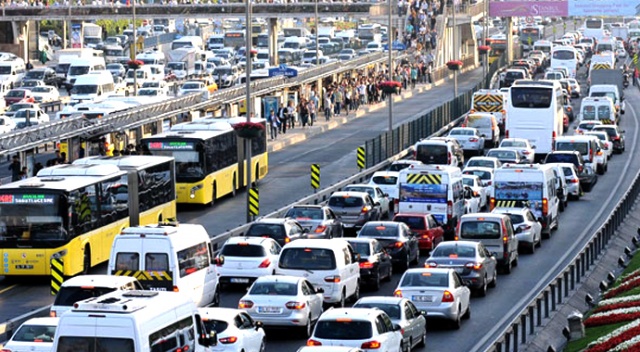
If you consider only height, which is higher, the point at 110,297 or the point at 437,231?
the point at 110,297

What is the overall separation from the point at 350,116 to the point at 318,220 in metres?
44.6

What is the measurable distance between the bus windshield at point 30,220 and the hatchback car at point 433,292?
396 inches

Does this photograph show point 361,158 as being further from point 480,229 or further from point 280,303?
point 280,303

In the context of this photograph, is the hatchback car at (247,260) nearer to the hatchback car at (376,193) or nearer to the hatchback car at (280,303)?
the hatchback car at (280,303)

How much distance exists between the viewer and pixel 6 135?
171 feet

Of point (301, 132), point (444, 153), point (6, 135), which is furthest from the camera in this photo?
point (301, 132)

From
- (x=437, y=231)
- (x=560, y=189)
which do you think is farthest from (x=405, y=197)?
(x=560, y=189)

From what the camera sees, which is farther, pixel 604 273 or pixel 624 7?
pixel 624 7

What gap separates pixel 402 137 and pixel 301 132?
10722 mm

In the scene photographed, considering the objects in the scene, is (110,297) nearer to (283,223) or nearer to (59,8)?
(283,223)

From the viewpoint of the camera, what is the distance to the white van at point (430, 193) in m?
48.4

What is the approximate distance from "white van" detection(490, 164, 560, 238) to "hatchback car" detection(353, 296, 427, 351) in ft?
58.2

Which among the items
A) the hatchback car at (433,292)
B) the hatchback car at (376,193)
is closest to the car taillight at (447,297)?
the hatchback car at (433,292)

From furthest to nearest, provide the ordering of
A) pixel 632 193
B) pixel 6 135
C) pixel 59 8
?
pixel 59 8 < pixel 632 193 < pixel 6 135
